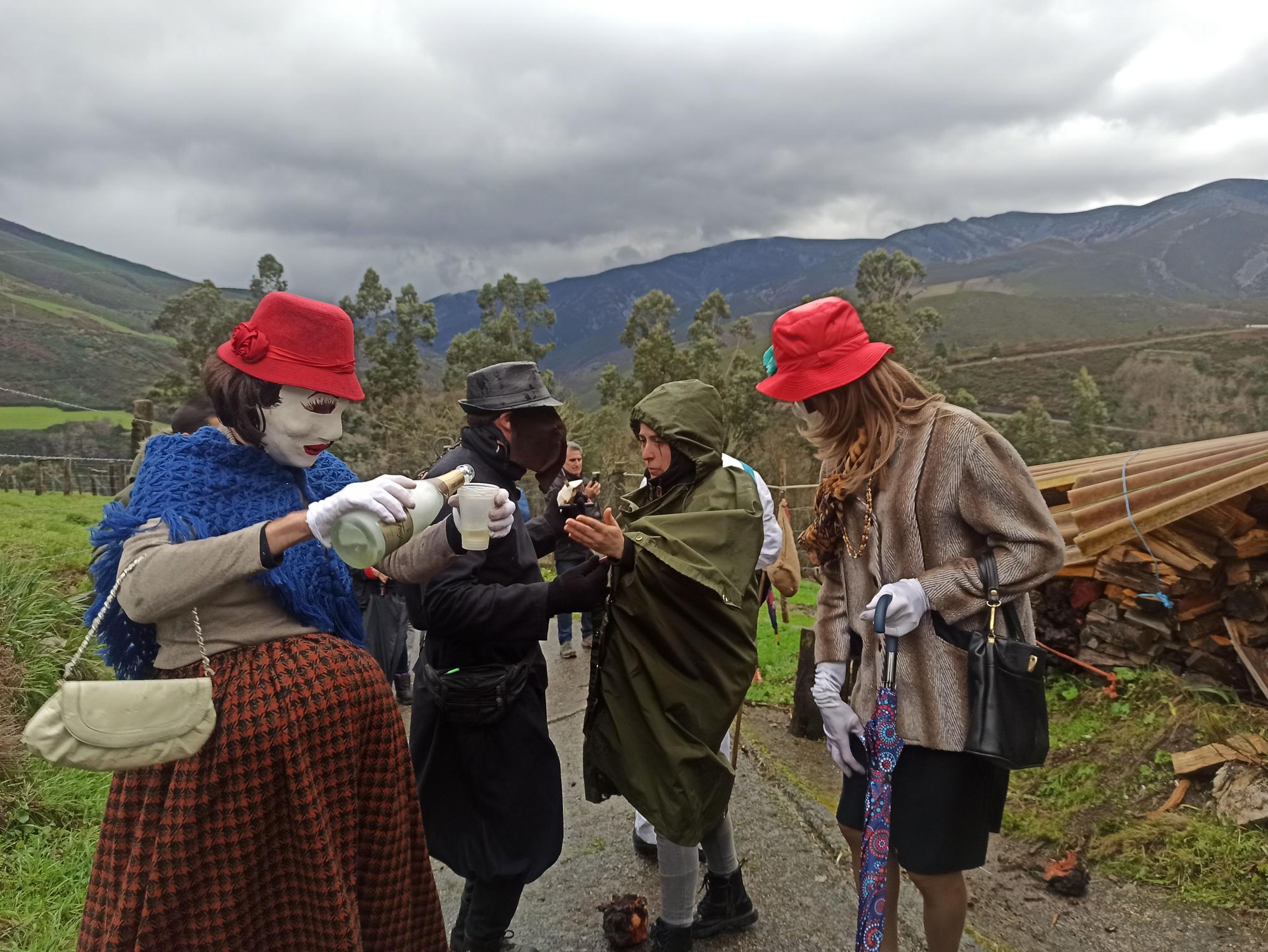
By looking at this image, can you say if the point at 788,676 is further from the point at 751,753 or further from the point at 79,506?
the point at 79,506

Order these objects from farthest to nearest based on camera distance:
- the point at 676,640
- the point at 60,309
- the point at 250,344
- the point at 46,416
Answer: the point at 60,309 → the point at 46,416 → the point at 676,640 → the point at 250,344

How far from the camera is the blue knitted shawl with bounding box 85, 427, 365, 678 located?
175 centimetres

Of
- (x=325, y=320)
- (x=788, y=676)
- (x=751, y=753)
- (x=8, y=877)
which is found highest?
(x=325, y=320)

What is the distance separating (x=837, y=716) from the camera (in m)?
2.32

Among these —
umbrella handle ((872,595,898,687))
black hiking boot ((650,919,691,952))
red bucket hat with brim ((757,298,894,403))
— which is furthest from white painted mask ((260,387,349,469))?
black hiking boot ((650,919,691,952))

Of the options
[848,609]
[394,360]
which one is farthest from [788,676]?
[394,360]

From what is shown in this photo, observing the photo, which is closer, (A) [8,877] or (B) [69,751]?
(B) [69,751]

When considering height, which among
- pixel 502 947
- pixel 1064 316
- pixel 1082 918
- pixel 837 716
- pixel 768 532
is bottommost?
pixel 1082 918

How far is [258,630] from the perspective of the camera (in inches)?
70.9

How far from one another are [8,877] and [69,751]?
290 centimetres

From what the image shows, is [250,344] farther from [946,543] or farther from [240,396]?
[946,543]

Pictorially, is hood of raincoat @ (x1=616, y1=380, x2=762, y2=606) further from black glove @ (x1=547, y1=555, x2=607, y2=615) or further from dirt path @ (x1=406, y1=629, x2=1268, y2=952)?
dirt path @ (x1=406, y1=629, x2=1268, y2=952)

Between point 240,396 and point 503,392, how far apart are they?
2.82 ft

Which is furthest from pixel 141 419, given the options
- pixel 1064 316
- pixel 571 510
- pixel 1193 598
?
pixel 1064 316
